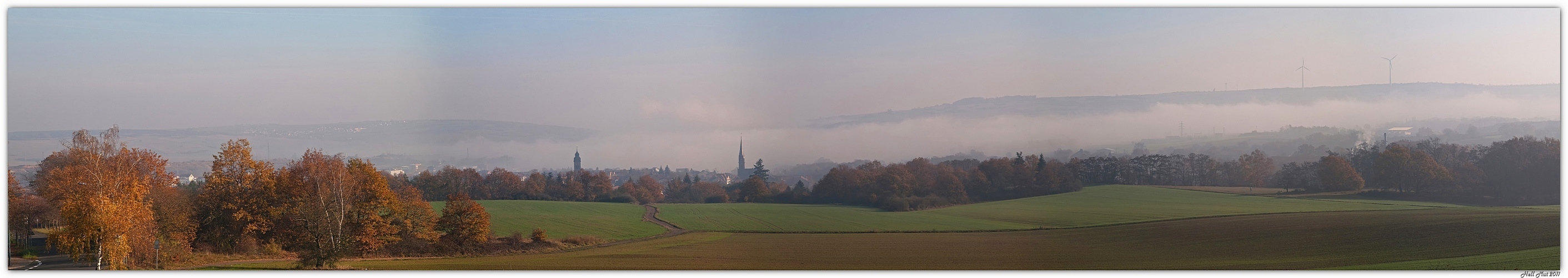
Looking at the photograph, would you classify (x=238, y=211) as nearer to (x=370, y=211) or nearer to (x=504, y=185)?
Result: (x=370, y=211)

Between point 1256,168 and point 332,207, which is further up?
point 1256,168

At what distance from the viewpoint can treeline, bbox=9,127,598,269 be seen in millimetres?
12648

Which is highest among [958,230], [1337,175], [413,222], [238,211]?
[1337,175]

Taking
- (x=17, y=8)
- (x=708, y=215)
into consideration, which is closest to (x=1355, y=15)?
(x=708, y=215)

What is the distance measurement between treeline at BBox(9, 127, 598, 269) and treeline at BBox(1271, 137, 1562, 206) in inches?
822

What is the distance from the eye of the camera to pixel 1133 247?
51.6 ft

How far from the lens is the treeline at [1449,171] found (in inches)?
578

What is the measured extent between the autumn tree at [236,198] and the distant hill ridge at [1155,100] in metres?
13.2

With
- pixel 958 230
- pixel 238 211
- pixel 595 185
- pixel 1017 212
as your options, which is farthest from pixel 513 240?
pixel 1017 212

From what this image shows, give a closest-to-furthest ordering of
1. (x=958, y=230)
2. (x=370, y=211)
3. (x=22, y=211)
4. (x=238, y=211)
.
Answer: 1. (x=370, y=211)
2. (x=238, y=211)
3. (x=22, y=211)
4. (x=958, y=230)

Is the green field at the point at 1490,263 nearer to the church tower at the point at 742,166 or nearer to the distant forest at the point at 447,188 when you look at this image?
the distant forest at the point at 447,188

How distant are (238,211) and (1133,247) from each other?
20.8 m

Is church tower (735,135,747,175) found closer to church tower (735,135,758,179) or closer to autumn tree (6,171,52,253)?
church tower (735,135,758,179)

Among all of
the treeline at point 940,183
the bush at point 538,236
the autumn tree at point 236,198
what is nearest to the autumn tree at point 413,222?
the bush at point 538,236
